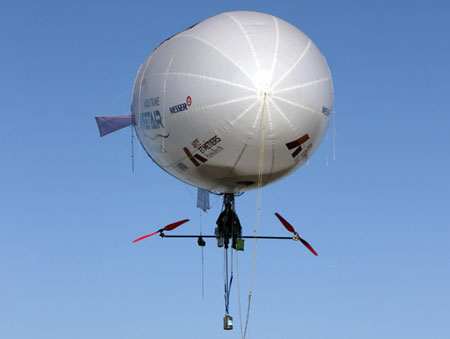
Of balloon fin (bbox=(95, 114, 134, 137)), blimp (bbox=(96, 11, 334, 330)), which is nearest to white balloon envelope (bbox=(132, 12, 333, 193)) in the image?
blimp (bbox=(96, 11, 334, 330))

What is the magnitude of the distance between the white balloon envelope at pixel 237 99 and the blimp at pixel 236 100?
5cm

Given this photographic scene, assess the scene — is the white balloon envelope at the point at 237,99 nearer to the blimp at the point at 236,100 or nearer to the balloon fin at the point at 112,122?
the blimp at the point at 236,100

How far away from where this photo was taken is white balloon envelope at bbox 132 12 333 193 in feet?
184

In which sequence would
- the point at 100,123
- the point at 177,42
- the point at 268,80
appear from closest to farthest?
1. the point at 268,80
2. the point at 177,42
3. the point at 100,123

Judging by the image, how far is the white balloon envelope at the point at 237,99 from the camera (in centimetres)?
5606

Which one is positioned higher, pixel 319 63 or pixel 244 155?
pixel 319 63

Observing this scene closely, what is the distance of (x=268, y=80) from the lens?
5578cm

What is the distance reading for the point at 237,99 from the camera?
5591 cm

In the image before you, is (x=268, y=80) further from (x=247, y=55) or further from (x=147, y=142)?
(x=147, y=142)

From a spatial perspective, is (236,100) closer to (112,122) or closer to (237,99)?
(237,99)

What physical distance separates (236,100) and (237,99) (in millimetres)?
69

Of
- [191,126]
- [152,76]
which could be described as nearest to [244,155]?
[191,126]

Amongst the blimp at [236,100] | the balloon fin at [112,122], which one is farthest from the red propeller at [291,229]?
the balloon fin at [112,122]

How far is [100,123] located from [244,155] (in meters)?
13.1
